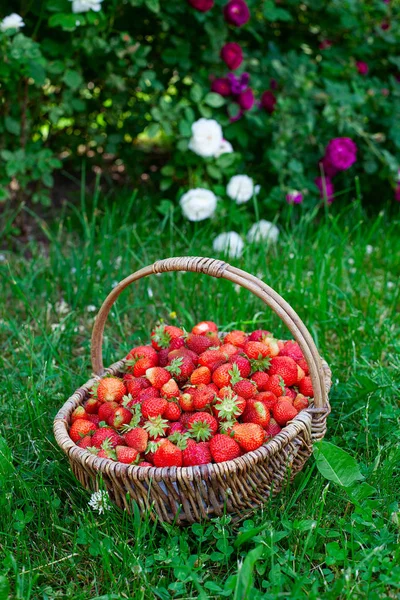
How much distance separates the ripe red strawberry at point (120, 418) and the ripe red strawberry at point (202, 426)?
0.48 feet

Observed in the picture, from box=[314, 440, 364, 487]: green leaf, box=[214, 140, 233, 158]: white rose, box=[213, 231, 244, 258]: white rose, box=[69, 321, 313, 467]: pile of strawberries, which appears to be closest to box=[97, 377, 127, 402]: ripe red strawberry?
box=[69, 321, 313, 467]: pile of strawberries

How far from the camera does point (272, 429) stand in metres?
1.53

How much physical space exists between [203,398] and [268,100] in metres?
1.88

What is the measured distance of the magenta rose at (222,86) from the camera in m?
2.92

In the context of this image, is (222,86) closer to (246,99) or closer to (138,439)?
(246,99)

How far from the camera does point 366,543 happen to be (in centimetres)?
144

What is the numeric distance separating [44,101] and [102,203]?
0.51 metres

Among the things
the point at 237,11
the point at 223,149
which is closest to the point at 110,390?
the point at 223,149

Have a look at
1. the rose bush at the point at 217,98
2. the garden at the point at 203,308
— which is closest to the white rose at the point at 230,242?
the garden at the point at 203,308

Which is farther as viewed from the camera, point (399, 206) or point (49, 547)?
point (399, 206)

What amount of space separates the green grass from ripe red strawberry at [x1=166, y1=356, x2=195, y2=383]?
333 millimetres

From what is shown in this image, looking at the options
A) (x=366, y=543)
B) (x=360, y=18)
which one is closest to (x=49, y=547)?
(x=366, y=543)

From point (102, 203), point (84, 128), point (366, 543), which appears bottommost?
point (102, 203)

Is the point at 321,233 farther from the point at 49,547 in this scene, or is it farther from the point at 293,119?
the point at 49,547
